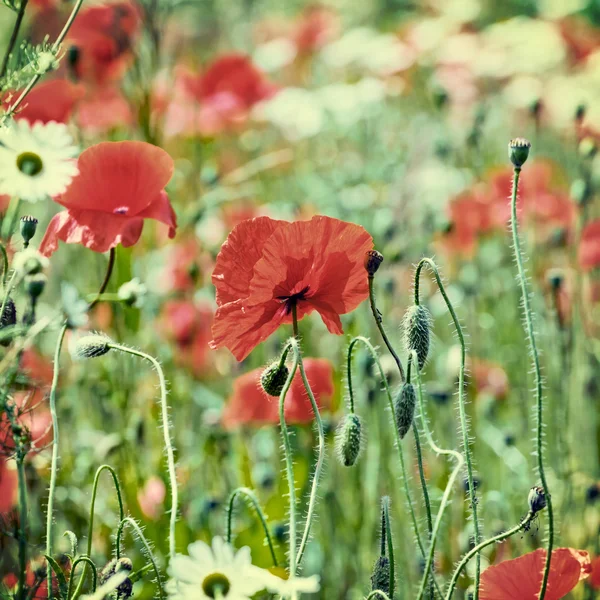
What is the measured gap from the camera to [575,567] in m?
1.14

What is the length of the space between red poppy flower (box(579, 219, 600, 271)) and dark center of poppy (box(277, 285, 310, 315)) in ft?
4.95

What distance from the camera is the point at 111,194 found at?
1.34m

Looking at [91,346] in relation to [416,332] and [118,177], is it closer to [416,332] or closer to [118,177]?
[118,177]

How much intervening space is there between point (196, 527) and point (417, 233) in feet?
6.40

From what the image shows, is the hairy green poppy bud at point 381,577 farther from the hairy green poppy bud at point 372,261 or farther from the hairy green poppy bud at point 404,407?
the hairy green poppy bud at point 372,261

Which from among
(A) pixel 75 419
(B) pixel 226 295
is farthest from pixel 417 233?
(B) pixel 226 295

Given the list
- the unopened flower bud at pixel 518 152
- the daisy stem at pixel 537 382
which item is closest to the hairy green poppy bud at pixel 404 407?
the daisy stem at pixel 537 382

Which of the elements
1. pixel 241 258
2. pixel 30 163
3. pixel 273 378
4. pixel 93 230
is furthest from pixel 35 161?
pixel 273 378

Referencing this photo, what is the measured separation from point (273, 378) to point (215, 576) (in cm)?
31

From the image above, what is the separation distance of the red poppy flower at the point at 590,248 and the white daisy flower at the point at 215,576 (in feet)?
6.04

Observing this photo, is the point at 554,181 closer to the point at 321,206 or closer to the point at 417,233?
the point at 417,233

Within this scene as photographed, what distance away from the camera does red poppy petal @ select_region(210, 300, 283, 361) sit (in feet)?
3.84

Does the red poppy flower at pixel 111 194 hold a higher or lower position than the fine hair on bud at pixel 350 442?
higher

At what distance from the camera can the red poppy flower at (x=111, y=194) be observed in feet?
4.31
